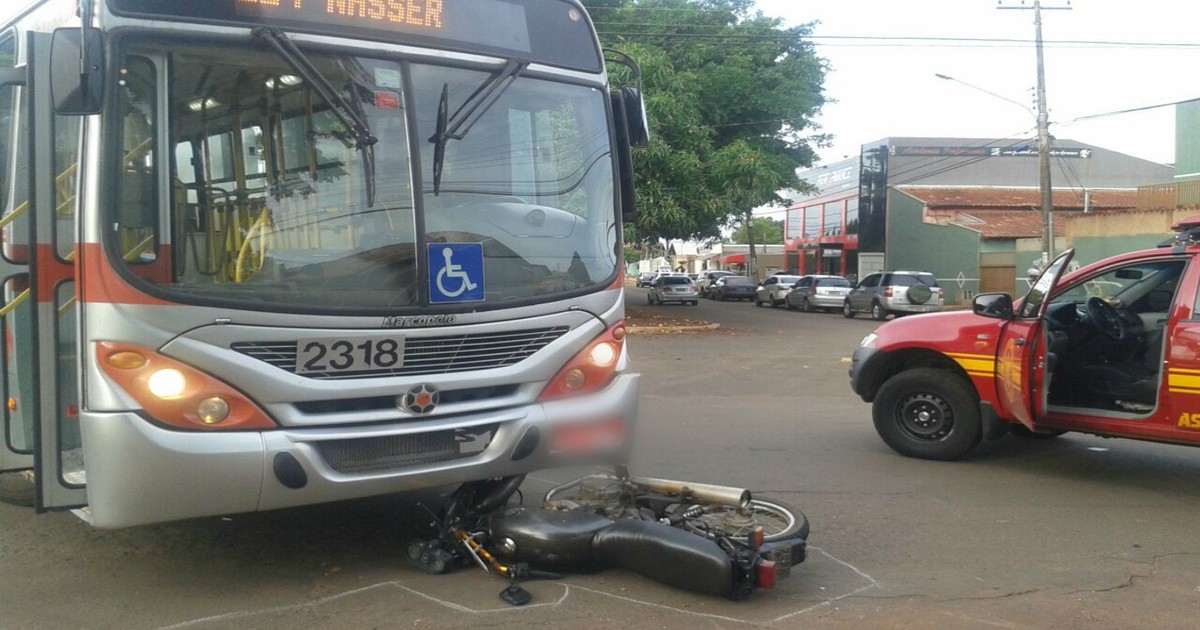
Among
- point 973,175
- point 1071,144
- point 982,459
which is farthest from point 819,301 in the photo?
point 982,459

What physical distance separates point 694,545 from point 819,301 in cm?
3461

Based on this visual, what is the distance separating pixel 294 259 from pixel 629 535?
2101 mm

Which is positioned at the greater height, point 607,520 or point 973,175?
point 973,175

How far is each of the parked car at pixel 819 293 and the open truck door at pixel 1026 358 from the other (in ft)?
99.2

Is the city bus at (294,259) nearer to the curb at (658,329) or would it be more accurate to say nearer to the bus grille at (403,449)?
the bus grille at (403,449)

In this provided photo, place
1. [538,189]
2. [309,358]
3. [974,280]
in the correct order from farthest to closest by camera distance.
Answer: [974,280] → [538,189] → [309,358]

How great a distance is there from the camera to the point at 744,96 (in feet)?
99.8

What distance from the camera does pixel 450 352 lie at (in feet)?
16.3

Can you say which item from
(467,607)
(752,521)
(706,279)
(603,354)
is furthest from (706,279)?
(467,607)

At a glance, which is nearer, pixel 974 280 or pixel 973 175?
pixel 974 280

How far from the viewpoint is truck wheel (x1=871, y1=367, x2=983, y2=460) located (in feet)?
25.6

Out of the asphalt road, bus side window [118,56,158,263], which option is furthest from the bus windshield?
the asphalt road

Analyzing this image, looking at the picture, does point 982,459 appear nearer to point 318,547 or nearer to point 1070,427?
point 1070,427

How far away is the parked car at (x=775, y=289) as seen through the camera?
42.5 metres
